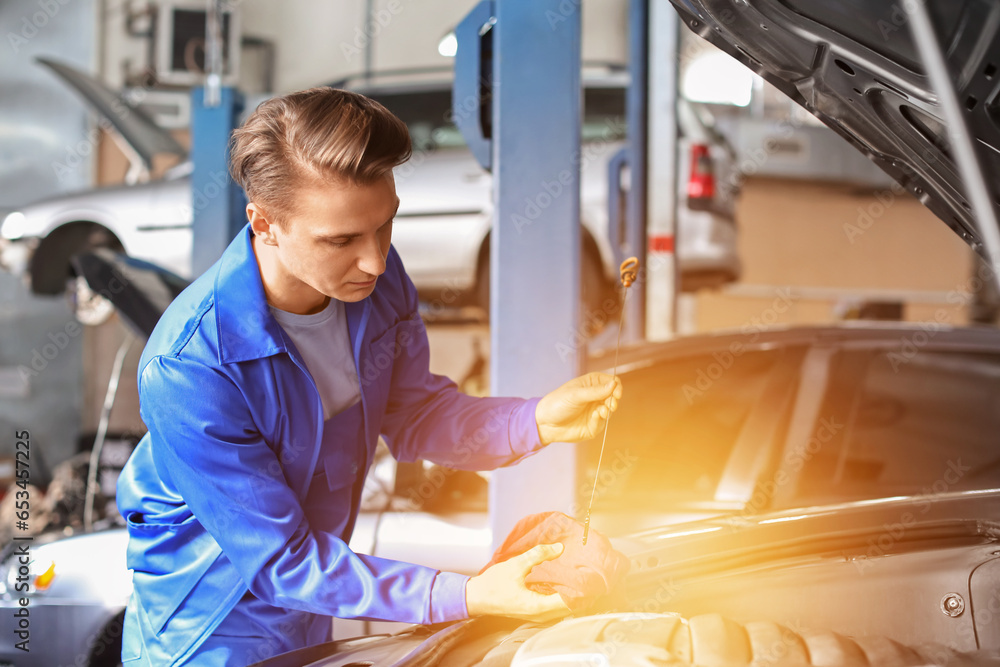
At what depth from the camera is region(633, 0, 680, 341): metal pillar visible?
160 inches

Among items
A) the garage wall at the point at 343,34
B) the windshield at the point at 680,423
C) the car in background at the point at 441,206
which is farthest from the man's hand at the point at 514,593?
the garage wall at the point at 343,34

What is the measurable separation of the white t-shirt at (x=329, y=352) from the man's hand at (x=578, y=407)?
1.05 feet

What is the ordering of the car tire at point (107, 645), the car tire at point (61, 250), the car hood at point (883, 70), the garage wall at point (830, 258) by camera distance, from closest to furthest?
the car hood at point (883, 70) < the car tire at point (107, 645) < the car tire at point (61, 250) < the garage wall at point (830, 258)

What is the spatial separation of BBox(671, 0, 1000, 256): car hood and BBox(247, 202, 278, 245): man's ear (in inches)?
26.2

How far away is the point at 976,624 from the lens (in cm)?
118

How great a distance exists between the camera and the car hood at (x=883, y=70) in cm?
77

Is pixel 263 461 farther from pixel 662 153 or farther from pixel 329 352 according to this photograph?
pixel 662 153

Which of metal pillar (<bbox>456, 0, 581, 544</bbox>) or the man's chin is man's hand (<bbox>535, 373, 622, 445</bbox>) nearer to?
the man's chin

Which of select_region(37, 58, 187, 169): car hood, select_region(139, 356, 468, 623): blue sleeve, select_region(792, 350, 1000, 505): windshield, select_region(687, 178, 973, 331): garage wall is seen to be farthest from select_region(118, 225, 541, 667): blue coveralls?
select_region(687, 178, 973, 331): garage wall

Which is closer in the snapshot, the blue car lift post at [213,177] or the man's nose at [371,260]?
the man's nose at [371,260]

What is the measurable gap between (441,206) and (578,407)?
3278 millimetres

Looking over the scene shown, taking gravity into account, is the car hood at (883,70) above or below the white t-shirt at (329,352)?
above

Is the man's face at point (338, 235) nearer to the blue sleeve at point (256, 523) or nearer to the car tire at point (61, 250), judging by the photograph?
the blue sleeve at point (256, 523)

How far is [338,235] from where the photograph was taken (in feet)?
3.23
